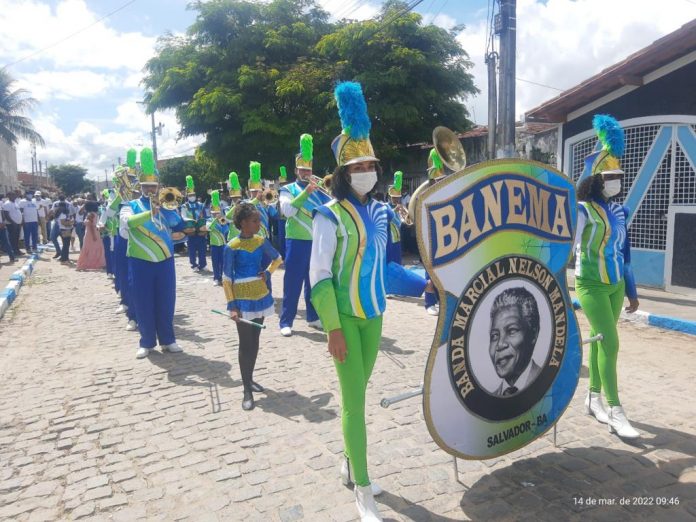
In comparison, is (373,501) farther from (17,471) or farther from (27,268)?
(27,268)

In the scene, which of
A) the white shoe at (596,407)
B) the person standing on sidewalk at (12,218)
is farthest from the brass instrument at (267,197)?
the person standing on sidewalk at (12,218)

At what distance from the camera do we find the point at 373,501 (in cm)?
277

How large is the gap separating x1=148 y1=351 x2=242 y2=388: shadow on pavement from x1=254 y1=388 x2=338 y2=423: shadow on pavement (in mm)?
527

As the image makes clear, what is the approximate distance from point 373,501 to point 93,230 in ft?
43.9

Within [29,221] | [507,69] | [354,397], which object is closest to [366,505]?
[354,397]

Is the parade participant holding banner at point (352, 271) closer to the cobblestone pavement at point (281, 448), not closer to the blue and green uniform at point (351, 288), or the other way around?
the blue and green uniform at point (351, 288)

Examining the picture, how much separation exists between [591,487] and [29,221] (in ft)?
60.2

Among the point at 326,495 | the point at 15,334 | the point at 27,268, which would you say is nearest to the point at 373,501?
the point at 326,495

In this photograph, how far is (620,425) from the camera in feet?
11.9

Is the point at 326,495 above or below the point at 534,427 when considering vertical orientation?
below

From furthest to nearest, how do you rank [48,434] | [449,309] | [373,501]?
[48,434], [373,501], [449,309]

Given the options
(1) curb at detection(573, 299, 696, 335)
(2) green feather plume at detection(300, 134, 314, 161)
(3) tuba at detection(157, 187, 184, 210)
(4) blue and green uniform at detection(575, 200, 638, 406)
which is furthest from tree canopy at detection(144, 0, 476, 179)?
(4) blue and green uniform at detection(575, 200, 638, 406)

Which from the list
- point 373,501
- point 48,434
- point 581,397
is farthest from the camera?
point 581,397

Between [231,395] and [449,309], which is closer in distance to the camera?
[449,309]
